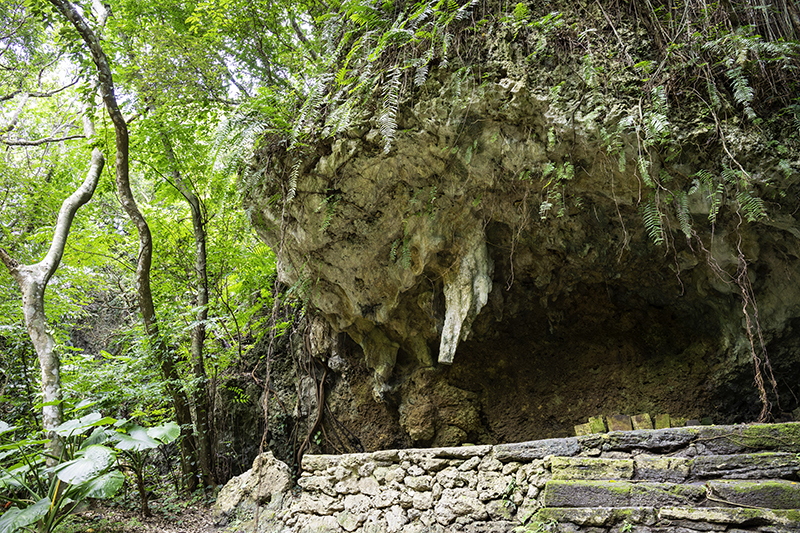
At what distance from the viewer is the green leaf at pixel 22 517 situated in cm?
339

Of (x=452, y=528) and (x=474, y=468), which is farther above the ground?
(x=474, y=468)

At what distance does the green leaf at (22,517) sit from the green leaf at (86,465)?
315 millimetres

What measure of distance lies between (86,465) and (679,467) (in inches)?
175

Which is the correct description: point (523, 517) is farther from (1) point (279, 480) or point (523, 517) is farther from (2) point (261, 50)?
(2) point (261, 50)

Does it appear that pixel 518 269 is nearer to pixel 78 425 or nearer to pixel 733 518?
pixel 733 518

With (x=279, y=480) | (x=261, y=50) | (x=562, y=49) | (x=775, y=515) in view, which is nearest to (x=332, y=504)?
(x=279, y=480)

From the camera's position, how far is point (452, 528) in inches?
134

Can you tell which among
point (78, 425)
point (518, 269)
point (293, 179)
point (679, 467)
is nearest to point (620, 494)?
point (679, 467)

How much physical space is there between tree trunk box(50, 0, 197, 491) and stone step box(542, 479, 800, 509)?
565 centimetres

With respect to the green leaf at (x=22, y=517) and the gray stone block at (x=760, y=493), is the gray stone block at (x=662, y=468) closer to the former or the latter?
the gray stone block at (x=760, y=493)

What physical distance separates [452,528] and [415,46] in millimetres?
4267

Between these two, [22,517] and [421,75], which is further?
[421,75]

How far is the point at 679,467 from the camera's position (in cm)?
265

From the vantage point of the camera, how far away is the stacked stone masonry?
7.84ft
